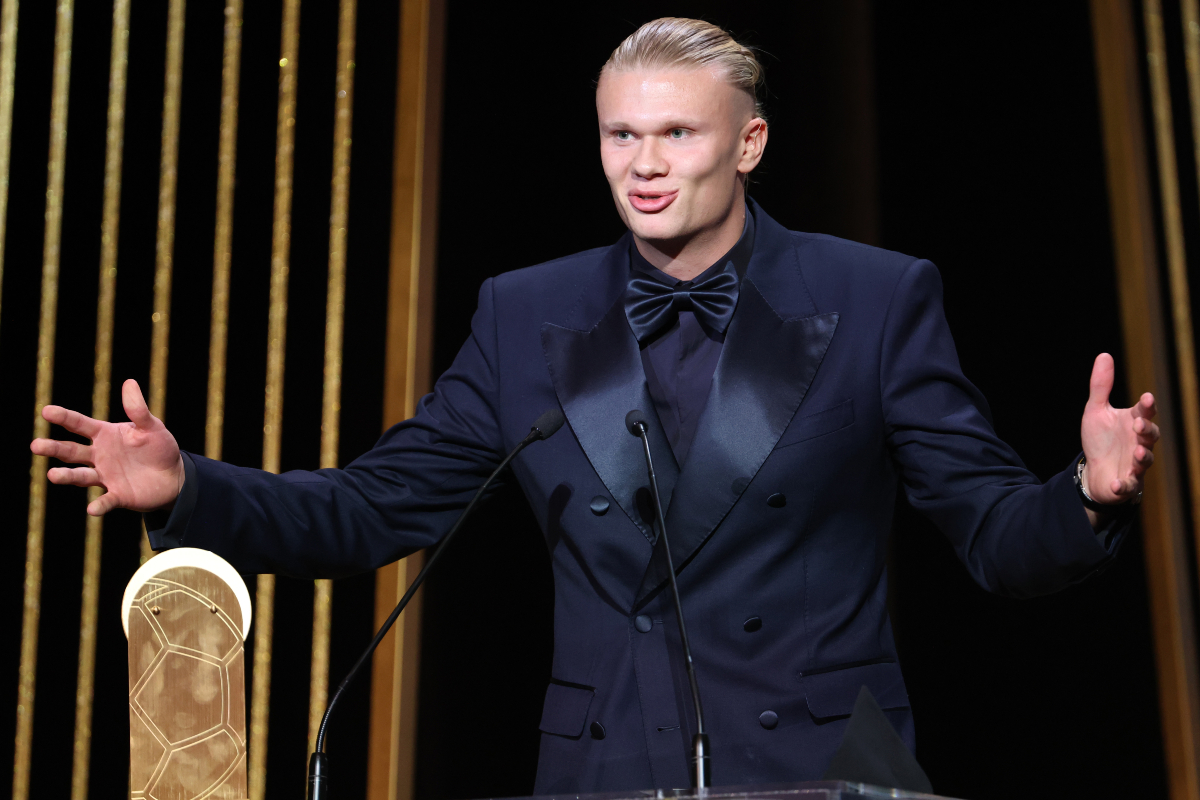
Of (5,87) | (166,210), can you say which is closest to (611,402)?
(166,210)

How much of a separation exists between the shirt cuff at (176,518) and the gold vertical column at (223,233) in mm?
1111

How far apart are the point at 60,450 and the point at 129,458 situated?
80 mm

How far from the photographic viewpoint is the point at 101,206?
8.34 feet

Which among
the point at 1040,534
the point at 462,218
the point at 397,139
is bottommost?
A: the point at 1040,534

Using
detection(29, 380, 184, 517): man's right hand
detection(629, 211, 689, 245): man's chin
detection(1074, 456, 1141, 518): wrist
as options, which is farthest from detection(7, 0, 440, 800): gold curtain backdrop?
detection(1074, 456, 1141, 518): wrist

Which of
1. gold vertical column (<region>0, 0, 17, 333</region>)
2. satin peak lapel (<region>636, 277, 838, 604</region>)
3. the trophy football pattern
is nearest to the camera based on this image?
the trophy football pattern

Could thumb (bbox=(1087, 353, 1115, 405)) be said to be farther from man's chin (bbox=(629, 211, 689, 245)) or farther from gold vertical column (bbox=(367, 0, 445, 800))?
gold vertical column (bbox=(367, 0, 445, 800))

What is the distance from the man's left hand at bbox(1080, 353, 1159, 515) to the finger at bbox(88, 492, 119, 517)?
969 millimetres

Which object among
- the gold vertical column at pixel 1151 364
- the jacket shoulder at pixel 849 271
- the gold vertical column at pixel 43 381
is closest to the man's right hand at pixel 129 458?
the jacket shoulder at pixel 849 271

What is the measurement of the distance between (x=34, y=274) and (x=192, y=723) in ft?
5.36

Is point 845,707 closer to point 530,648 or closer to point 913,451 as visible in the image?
point 913,451

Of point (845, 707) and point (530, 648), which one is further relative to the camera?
point (530, 648)

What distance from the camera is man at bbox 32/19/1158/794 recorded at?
1.38 meters

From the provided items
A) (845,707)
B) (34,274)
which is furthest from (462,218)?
(845,707)
